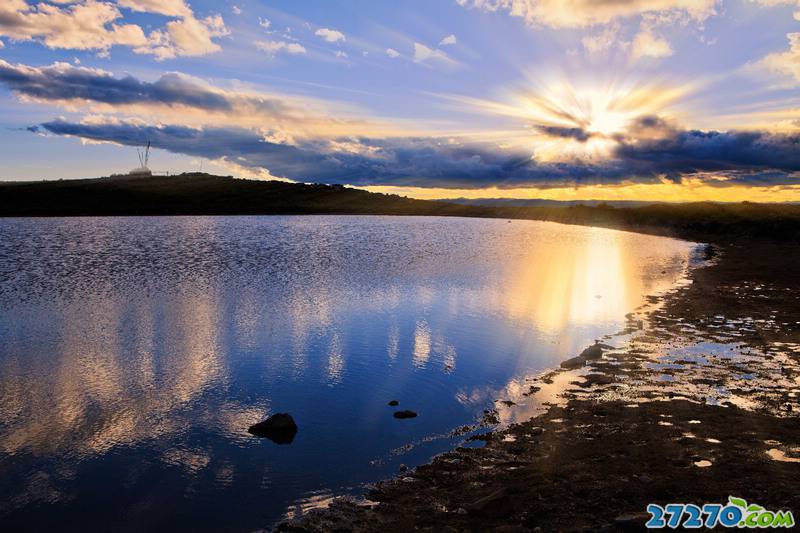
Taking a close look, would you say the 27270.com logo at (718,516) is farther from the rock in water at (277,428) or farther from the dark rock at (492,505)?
the rock in water at (277,428)

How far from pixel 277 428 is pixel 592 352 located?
43.7 feet

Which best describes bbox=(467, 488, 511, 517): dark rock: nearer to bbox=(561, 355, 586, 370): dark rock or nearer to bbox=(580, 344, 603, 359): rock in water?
bbox=(561, 355, 586, 370): dark rock

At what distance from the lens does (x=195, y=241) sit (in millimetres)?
80000

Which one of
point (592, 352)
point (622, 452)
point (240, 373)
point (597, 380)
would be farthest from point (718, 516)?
point (240, 373)

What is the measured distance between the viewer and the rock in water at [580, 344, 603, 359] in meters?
21.8

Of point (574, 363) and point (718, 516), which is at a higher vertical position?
point (718, 516)

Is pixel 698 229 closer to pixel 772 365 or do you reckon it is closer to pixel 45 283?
pixel 772 365

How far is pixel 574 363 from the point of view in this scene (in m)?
21.0

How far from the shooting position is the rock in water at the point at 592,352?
71.4 feet

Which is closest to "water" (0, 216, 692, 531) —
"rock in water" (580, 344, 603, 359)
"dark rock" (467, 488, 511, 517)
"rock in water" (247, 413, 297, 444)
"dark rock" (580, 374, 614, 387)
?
"rock in water" (247, 413, 297, 444)

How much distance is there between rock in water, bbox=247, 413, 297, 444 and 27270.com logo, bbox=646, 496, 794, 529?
29.9 feet

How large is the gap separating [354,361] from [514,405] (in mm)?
7407

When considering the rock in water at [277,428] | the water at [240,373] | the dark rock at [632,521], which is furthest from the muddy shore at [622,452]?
the rock in water at [277,428]

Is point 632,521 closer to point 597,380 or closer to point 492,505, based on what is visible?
point 492,505
